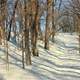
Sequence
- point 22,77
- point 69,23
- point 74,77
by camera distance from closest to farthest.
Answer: point 22,77 < point 74,77 < point 69,23

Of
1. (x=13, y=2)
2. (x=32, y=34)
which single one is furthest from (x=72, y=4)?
(x=13, y=2)

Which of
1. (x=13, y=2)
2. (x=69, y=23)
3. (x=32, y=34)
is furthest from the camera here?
(x=69, y=23)

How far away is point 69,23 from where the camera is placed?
54500 mm

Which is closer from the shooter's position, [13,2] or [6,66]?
[6,66]

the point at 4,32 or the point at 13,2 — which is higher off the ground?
the point at 13,2

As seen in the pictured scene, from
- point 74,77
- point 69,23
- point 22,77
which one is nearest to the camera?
point 22,77

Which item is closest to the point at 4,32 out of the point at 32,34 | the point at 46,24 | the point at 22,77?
the point at 22,77

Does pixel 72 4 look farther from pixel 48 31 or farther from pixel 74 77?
pixel 74 77

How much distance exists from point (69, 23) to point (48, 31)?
27510 mm

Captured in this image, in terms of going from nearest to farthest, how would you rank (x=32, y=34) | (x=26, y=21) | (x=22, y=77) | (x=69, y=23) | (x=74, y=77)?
(x=22, y=77)
(x=74, y=77)
(x=26, y=21)
(x=32, y=34)
(x=69, y=23)

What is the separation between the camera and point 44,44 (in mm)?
27547

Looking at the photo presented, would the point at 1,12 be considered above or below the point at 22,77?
above

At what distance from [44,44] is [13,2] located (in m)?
10.5

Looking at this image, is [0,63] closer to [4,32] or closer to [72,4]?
[4,32]
